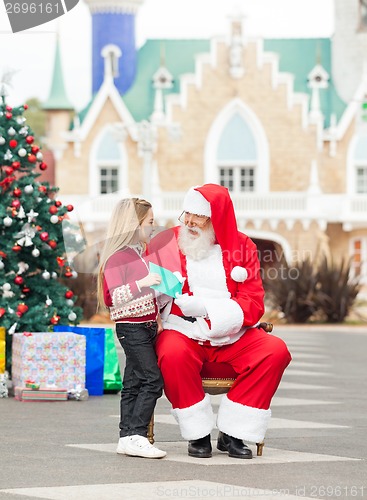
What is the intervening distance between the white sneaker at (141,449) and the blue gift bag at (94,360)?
3.57m

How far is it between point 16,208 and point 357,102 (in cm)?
3726

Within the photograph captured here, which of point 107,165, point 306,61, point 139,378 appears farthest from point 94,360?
point 306,61

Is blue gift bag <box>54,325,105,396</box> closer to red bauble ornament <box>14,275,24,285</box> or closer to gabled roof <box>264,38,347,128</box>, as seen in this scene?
red bauble ornament <box>14,275,24,285</box>

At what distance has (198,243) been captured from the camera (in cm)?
833

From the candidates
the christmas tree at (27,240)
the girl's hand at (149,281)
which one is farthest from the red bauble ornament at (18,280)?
the girl's hand at (149,281)

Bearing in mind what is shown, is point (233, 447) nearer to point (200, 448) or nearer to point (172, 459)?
point (200, 448)

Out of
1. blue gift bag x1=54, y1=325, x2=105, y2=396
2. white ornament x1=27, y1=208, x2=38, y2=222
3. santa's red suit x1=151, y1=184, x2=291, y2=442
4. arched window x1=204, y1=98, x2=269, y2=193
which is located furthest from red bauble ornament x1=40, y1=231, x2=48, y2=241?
arched window x1=204, y1=98, x2=269, y2=193

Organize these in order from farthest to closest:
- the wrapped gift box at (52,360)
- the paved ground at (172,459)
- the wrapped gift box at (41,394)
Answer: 1. the wrapped gift box at (52,360)
2. the wrapped gift box at (41,394)
3. the paved ground at (172,459)

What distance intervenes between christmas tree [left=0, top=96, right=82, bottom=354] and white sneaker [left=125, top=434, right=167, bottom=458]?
3941 millimetres

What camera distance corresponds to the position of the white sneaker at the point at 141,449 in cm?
786

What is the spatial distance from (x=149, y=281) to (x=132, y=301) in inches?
7.1

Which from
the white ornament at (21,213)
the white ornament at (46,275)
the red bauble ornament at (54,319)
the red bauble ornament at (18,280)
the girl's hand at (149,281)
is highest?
the white ornament at (21,213)

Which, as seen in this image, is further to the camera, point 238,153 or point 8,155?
point 238,153

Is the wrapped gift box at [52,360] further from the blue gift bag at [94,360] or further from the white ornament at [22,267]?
the white ornament at [22,267]
